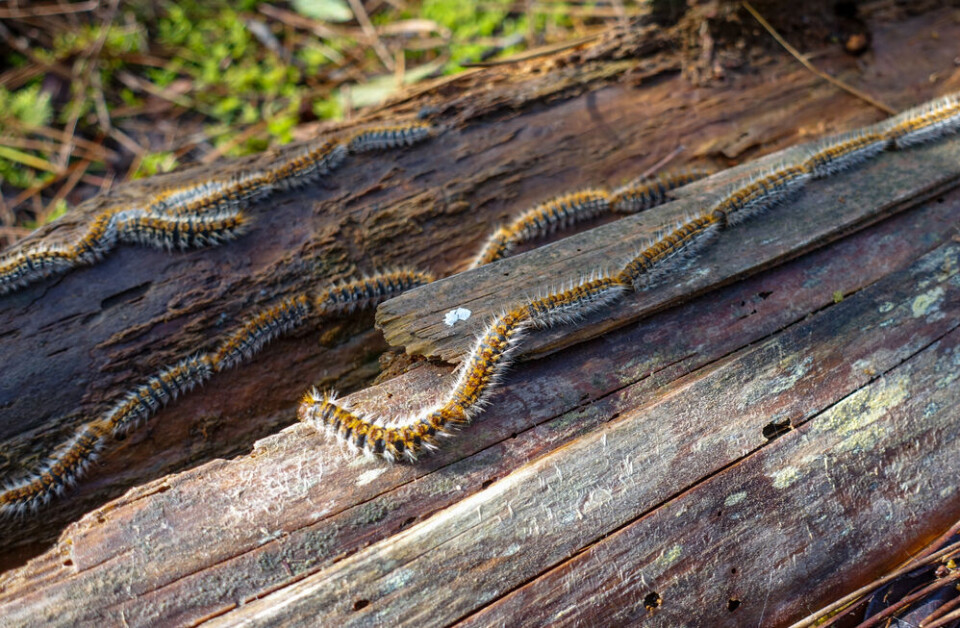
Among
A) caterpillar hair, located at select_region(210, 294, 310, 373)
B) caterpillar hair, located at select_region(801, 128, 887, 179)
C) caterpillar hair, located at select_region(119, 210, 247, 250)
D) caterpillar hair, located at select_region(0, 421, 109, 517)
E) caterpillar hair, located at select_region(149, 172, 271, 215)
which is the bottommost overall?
caterpillar hair, located at select_region(0, 421, 109, 517)

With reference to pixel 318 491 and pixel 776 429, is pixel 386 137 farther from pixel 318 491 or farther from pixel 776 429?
pixel 776 429

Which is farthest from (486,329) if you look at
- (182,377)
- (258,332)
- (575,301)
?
(182,377)

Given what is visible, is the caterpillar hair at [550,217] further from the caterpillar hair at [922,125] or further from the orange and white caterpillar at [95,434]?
the orange and white caterpillar at [95,434]

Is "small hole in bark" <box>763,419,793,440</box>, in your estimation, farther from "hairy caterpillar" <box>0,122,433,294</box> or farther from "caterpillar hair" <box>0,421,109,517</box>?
"caterpillar hair" <box>0,421,109,517</box>

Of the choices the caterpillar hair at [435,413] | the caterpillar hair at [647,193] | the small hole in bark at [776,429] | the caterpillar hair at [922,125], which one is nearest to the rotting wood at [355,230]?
the caterpillar hair at [647,193]

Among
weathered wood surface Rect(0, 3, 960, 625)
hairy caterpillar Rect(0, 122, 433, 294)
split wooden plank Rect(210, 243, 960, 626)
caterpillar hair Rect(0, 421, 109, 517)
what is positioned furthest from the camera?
hairy caterpillar Rect(0, 122, 433, 294)

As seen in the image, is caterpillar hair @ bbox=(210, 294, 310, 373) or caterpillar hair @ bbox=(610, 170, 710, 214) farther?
caterpillar hair @ bbox=(610, 170, 710, 214)

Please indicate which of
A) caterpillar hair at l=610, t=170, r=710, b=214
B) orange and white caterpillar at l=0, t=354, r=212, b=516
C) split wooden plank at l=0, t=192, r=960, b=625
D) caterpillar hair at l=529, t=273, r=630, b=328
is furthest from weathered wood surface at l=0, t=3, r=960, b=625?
caterpillar hair at l=610, t=170, r=710, b=214

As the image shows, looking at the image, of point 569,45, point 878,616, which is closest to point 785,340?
point 878,616
